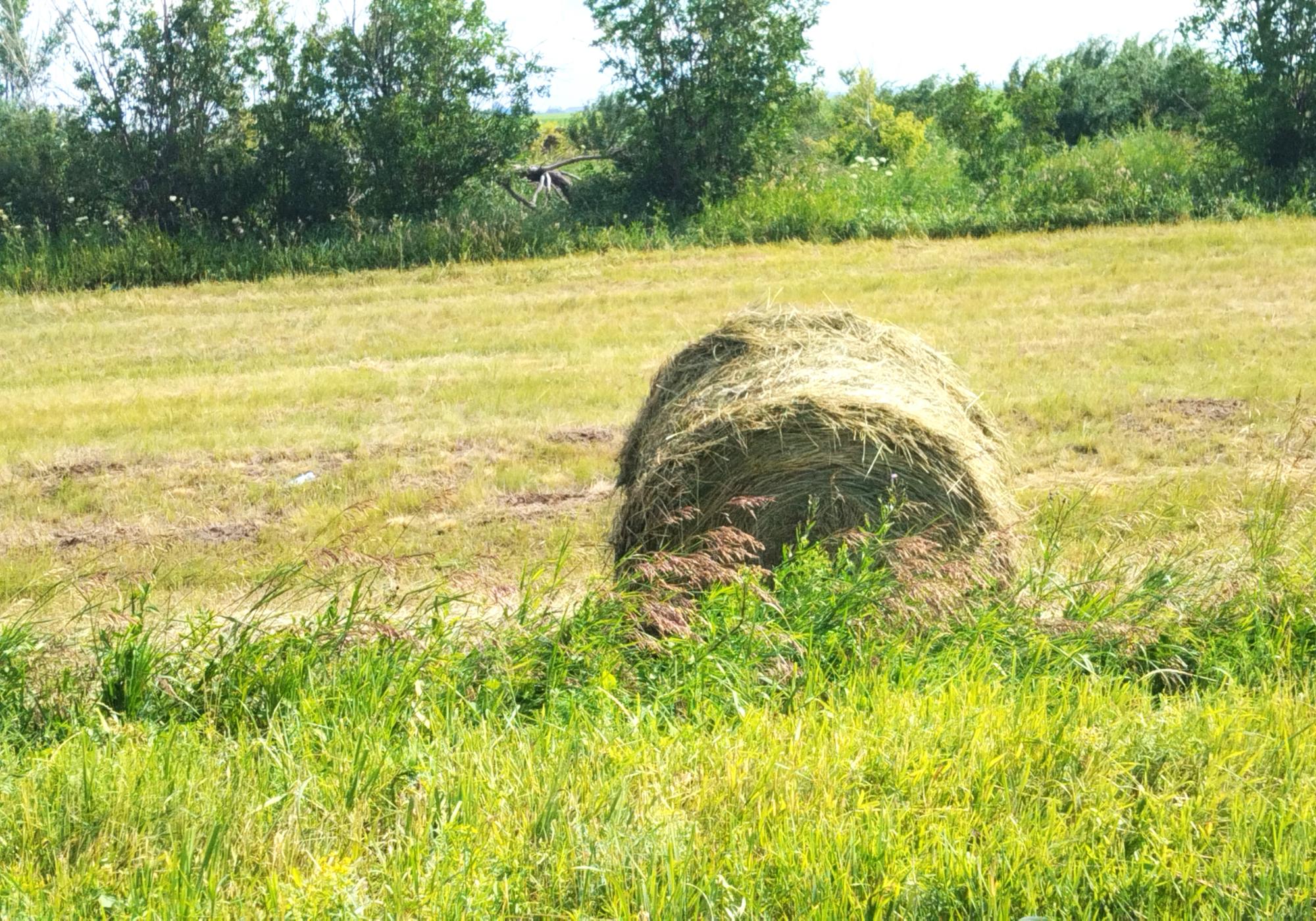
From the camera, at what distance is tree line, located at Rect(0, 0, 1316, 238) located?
20656mm

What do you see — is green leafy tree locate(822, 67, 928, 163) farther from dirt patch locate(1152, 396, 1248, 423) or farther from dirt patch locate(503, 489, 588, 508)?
dirt patch locate(503, 489, 588, 508)

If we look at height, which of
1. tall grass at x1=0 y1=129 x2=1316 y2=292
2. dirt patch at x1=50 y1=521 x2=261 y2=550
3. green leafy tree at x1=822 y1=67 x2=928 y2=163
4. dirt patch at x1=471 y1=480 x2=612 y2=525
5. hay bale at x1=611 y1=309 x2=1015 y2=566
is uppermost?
green leafy tree at x1=822 y1=67 x2=928 y2=163

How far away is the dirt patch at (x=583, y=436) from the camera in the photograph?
10.3 meters

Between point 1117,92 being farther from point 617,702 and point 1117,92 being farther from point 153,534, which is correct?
point 617,702

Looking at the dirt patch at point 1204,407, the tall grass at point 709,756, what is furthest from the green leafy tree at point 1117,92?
the tall grass at point 709,756

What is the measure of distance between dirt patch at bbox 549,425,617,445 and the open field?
0.40 ft

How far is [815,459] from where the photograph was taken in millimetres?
6109

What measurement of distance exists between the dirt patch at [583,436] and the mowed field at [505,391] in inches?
1.3

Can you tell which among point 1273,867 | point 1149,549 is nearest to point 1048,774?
point 1273,867

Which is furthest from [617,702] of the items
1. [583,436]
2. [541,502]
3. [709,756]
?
[583,436]

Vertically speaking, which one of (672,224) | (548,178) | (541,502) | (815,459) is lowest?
(541,502)

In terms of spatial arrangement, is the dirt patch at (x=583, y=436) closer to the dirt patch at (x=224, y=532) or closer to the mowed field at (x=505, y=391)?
the mowed field at (x=505, y=391)

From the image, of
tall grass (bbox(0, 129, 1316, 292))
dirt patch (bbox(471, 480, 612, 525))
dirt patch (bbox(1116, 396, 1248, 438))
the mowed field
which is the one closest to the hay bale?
the mowed field

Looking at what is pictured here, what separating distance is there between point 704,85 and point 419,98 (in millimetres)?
4798
